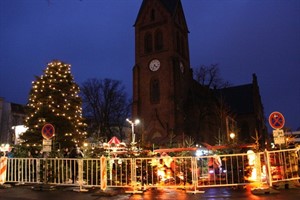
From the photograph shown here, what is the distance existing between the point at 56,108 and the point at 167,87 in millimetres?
26922

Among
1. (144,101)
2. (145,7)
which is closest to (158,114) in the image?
(144,101)

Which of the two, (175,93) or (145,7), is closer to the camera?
(175,93)

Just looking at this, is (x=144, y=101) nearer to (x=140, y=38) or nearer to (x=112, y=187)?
(x=140, y=38)

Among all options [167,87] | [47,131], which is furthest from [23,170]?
[167,87]

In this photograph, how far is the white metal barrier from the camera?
14.0m

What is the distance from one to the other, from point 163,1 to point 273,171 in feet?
136

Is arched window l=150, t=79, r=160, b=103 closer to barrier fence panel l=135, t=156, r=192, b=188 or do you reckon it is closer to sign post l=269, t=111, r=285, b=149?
barrier fence panel l=135, t=156, r=192, b=188

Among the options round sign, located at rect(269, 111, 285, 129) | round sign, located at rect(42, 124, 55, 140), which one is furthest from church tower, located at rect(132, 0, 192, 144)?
round sign, located at rect(269, 111, 285, 129)

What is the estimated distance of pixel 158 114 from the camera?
47.1m

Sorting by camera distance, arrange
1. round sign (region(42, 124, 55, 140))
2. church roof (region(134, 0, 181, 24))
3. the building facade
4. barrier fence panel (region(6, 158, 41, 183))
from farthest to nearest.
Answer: the building facade, church roof (region(134, 0, 181, 24)), barrier fence panel (region(6, 158, 41, 183)), round sign (region(42, 124, 55, 140))

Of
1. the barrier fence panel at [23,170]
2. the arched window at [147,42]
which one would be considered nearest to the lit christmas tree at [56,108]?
the barrier fence panel at [23,170]

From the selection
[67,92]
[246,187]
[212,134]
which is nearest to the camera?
[246,187]

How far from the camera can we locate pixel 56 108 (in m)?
21.9

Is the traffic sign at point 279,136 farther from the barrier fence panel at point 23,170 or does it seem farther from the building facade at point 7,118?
the building facade at point 7,118
